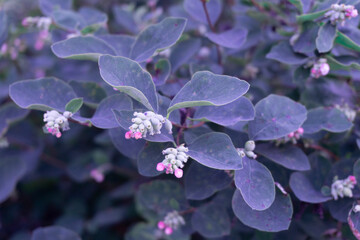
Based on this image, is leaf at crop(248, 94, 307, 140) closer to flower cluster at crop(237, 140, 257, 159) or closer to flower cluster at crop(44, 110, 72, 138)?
flower cluster at crop(237, 140, 257, 159)

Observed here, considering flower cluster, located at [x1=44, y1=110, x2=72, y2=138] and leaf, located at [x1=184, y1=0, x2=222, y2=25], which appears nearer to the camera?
flower cluster, located at [x1=44, y1=110, x2=72, y2=138]

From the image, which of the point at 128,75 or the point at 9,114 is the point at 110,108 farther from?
the point at 9,114

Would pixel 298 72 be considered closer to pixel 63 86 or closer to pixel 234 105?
pixel 234 105

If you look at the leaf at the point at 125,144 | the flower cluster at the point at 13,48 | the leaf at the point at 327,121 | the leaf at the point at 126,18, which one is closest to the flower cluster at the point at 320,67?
the leaf at the point at 327,121

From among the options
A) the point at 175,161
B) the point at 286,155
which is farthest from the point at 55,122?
the point at 286,155

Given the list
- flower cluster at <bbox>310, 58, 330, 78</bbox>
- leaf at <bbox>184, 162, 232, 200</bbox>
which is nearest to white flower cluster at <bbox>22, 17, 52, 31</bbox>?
leaf at <bbox>184, 162, 232, 200</bbox>

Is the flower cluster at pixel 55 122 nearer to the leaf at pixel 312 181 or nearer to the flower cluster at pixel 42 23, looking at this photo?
the flower cluster at pixel 42 23

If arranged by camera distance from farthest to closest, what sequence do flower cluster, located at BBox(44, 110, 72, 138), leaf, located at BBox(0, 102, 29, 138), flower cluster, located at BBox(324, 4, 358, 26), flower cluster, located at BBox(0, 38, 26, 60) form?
flower cluster, located at BBox(0, 38, 26, 60) < leaf, located at BBox(0, 102, 29, 138) < flower cluster, located at BBox(324, 4, 358, 26) < flower cluster, located at BBox(44, 110, 72, 138)
